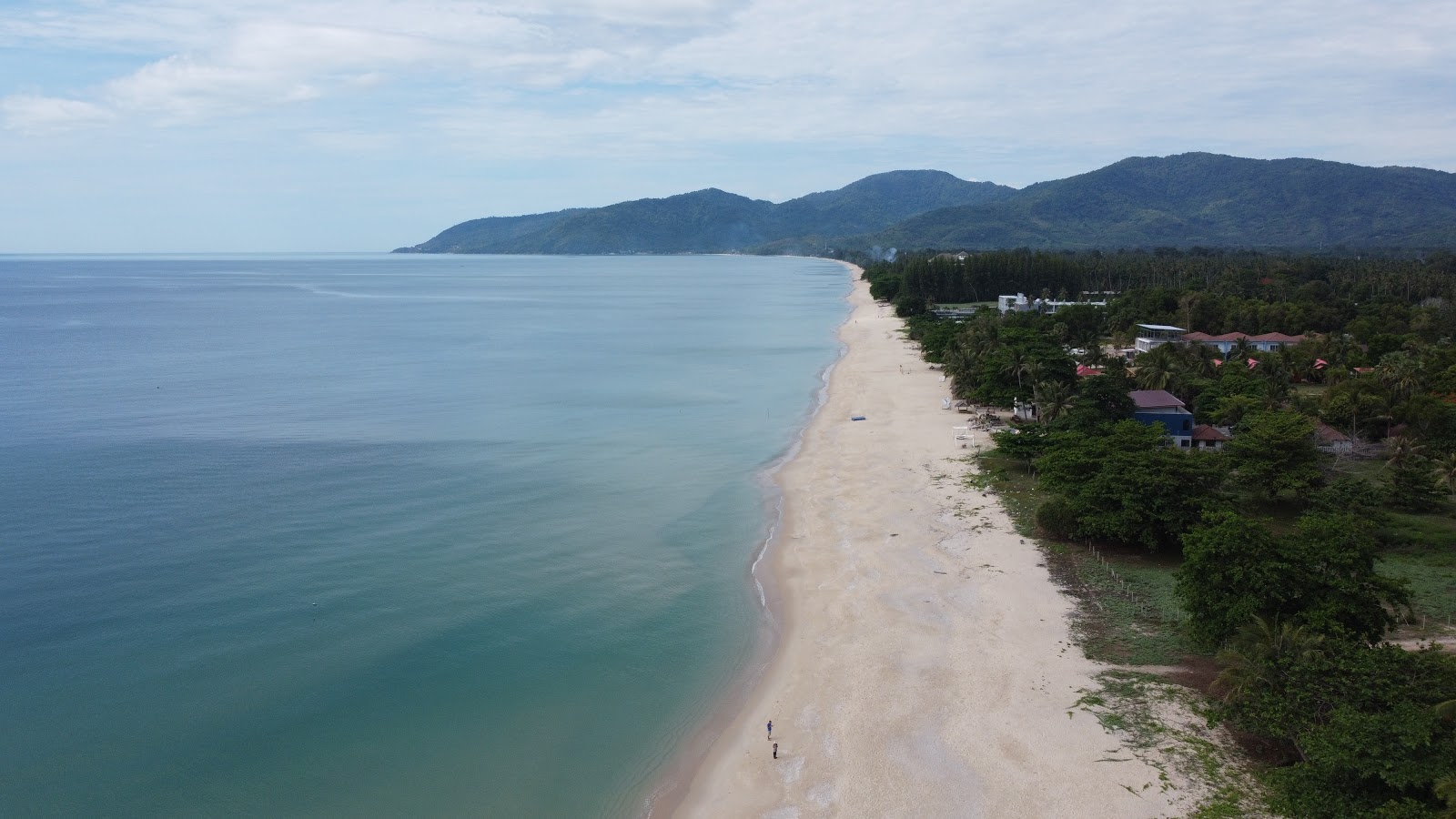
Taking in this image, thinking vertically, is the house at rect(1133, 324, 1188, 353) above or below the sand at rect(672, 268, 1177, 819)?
above

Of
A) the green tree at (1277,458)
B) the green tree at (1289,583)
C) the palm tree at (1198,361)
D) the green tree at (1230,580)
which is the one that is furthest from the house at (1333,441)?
the green tree at (1230,580)

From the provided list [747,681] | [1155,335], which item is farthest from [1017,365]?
[1155,335]

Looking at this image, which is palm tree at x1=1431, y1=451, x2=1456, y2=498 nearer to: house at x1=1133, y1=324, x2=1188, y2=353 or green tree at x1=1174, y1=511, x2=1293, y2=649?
green tree at x1=1174, y1=511, x2=1293, y2=649

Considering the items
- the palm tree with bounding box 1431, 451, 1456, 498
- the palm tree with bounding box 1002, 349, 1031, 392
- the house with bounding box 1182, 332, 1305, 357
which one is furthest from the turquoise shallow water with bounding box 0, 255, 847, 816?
the house with bounding box 1182, 332, 1305, 357

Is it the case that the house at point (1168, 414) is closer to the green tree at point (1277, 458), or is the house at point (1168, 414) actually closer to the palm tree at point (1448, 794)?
the green tree at point (1277, 458)

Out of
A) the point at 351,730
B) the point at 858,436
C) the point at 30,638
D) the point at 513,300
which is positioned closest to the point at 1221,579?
the point at 351,730

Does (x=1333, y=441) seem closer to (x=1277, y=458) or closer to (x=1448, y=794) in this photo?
(x=1277, y=458)

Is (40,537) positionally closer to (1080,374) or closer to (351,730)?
(351,730)
